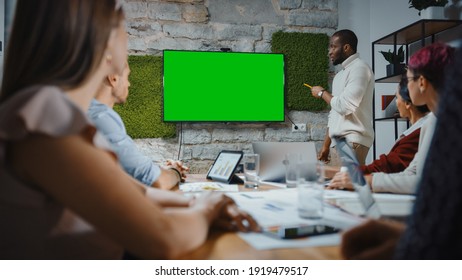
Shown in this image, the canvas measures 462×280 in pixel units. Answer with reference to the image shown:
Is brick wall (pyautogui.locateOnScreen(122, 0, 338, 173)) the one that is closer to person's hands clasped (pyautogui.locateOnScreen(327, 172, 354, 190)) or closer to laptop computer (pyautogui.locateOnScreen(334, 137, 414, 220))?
person's hands clasped (pyautogui.locateOnScreen(327, 172, 354, 190))

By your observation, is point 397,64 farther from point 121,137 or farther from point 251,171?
point 121,137

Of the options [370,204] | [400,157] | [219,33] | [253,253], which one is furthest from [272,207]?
[219,33]

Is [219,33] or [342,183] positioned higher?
[219,33]

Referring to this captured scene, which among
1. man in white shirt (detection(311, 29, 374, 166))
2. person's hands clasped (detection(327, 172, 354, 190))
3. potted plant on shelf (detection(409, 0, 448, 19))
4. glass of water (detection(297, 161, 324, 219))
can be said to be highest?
potted plant on shelf (detection(409, 0, 448, 19))

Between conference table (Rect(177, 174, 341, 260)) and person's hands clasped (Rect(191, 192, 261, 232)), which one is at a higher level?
person's hands clasped (Rect(191, 192, 261, 232))

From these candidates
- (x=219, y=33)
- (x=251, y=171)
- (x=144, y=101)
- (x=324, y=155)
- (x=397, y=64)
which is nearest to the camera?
(x=251, y=171)

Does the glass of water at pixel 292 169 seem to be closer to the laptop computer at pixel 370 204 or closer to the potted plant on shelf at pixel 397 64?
the laptop computer at pixel 370 204

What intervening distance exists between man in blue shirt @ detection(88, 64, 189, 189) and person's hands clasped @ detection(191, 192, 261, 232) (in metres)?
0.60

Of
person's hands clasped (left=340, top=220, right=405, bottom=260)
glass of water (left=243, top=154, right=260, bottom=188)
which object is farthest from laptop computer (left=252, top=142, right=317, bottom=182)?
person's hands clasped (left=340, top=220, right=405, bottom=260)

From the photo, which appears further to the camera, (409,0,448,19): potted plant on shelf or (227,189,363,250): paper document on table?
(409,0,448,19): potted plant on shelf

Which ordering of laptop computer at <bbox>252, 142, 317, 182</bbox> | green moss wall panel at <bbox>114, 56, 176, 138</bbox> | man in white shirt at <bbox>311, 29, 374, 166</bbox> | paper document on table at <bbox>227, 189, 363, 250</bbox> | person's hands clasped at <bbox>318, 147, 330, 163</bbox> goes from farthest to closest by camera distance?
green moss wall panel at <bbox>114, 56, 176, 138</bbox>
person's hands clasped at <bbox>318, 147, 330, 163</bbox>
man in white shirt at <bbox>311, 29, 374, 166</bbox>
laptop computer at <bbox>252, 142, 317, 182</bbox>
paper document on table at <bbox>227, 189, 363, 250</bbox>

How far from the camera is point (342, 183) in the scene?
1311mm

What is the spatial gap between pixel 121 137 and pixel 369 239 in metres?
1.00

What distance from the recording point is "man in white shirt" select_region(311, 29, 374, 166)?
8.80 feet
